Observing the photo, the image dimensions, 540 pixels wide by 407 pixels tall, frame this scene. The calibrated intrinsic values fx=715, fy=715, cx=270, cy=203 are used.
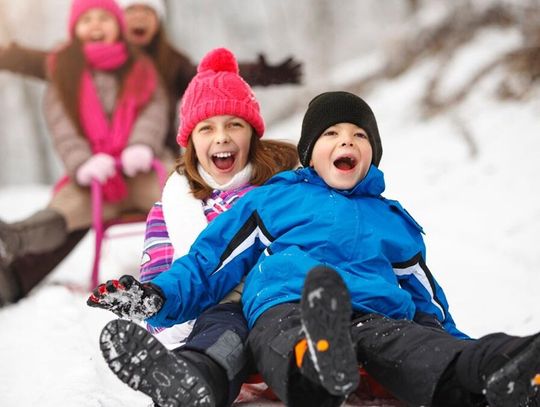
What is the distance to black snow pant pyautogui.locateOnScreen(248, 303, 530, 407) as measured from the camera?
1.22m

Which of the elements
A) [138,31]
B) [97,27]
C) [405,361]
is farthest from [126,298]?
[138,31]

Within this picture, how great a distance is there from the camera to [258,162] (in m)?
2.10

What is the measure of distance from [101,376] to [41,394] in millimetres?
173

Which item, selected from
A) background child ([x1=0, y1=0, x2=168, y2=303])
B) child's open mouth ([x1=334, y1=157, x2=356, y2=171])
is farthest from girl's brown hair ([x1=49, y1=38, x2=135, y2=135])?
child's open mouth ([x1=334, y1=157, x2=356, y2=171])

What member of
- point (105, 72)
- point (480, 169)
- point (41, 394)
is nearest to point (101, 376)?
point (41, 394)

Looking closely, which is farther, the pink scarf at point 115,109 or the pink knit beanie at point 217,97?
the pink scarf at point 115,109

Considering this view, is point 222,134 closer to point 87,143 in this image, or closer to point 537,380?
point 537,380

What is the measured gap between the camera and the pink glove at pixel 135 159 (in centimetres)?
333

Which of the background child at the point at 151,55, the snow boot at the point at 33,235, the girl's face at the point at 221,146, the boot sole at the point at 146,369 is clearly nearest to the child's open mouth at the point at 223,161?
the girl's face at the point at 221,146

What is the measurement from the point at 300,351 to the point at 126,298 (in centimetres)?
38

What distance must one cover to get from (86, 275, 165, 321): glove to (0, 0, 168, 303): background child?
75.7 inches

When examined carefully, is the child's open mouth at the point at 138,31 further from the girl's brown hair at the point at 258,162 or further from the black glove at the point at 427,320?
the black glove at the point at 427,320

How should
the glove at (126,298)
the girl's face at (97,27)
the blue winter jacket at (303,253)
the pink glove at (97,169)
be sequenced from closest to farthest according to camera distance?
the glove at (126,298)
the blue winter jacket at (303,253)
the pink glove at (97,169)
the girl's face at (97,27)

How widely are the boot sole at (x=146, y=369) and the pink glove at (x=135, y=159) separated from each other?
2129 millimetres
